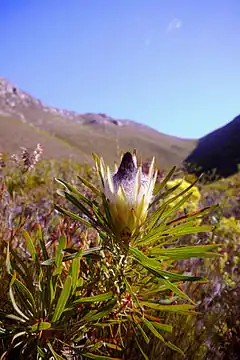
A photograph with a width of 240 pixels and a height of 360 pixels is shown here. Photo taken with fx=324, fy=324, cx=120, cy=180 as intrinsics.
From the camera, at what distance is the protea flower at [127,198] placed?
0.85 meters

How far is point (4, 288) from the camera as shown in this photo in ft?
3.89

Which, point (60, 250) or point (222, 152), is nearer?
point (60, 250)

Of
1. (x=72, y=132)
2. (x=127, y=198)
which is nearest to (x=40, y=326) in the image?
(x=127, y=198)

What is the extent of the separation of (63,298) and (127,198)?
1.02 feet

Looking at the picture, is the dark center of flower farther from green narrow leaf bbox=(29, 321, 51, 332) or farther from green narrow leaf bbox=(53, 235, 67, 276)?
green narrow leaf bbox=(29, 321, 51, 332)

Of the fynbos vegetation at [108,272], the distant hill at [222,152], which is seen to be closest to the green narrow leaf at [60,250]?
the fynbos vegetation at [108,272]

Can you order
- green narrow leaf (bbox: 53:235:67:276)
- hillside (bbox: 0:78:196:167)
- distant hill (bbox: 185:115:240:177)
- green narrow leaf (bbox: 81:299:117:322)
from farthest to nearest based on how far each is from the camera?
hillside (bbox: 0:78:196:167)
distant hill (bbox: 185:115:240:177)
green narrow leaf (bbox: 81:299:117:322)
green narrow leaf (bbox: 53:235:67:276)

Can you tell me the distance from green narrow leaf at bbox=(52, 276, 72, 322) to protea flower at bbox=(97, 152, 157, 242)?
0.18 meters

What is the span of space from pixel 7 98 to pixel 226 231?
115 metres

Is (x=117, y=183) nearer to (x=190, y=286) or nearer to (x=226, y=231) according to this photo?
(x=190, y=286)

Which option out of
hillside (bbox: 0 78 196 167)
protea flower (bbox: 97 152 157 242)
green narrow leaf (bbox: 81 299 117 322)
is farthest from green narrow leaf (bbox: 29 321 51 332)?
hillside (bbox: 0 78 196 167)

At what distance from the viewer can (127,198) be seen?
33.6 inches

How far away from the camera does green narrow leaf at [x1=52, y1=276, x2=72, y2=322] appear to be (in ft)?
2.66

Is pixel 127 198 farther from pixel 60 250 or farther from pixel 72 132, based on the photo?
pixel 72 132
